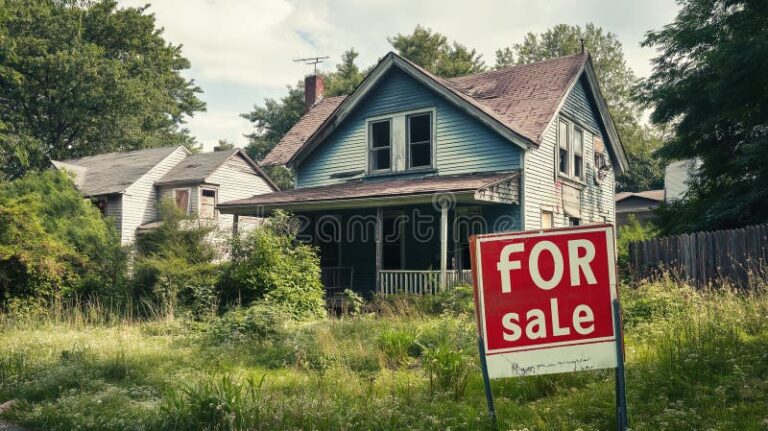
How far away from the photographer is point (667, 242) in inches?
480

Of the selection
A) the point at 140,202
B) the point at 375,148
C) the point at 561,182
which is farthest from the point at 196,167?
the point at 561,182

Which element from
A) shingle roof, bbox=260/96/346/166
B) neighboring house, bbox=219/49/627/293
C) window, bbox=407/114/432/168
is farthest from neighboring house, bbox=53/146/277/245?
window, bbox=407/114/432/168

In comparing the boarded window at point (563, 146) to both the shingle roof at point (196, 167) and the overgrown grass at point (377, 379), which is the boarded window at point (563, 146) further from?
the shingle roof at point (196, 167)

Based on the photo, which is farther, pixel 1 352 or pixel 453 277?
pixel 453 277

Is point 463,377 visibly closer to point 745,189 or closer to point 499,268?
point 499,268

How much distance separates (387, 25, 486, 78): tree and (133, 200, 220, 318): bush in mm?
30844

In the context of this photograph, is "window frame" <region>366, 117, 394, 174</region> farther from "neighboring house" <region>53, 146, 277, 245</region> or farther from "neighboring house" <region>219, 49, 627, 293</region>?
"neighboring house" <region>53, 146, 277, 245</region>

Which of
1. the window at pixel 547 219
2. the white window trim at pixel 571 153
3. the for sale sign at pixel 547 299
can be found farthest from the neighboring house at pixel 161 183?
the for sale sign at pixel 547 299

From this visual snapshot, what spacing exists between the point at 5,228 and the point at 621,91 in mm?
46628

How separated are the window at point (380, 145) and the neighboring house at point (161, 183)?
11.0 meters

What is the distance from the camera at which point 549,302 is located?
189 inches

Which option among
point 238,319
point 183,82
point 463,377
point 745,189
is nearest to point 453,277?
point 238,319

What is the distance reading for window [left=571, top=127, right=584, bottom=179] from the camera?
1981cm

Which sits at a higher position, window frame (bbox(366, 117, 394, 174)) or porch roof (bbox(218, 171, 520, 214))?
window frame (bbox(366, 117, 394, 174))
